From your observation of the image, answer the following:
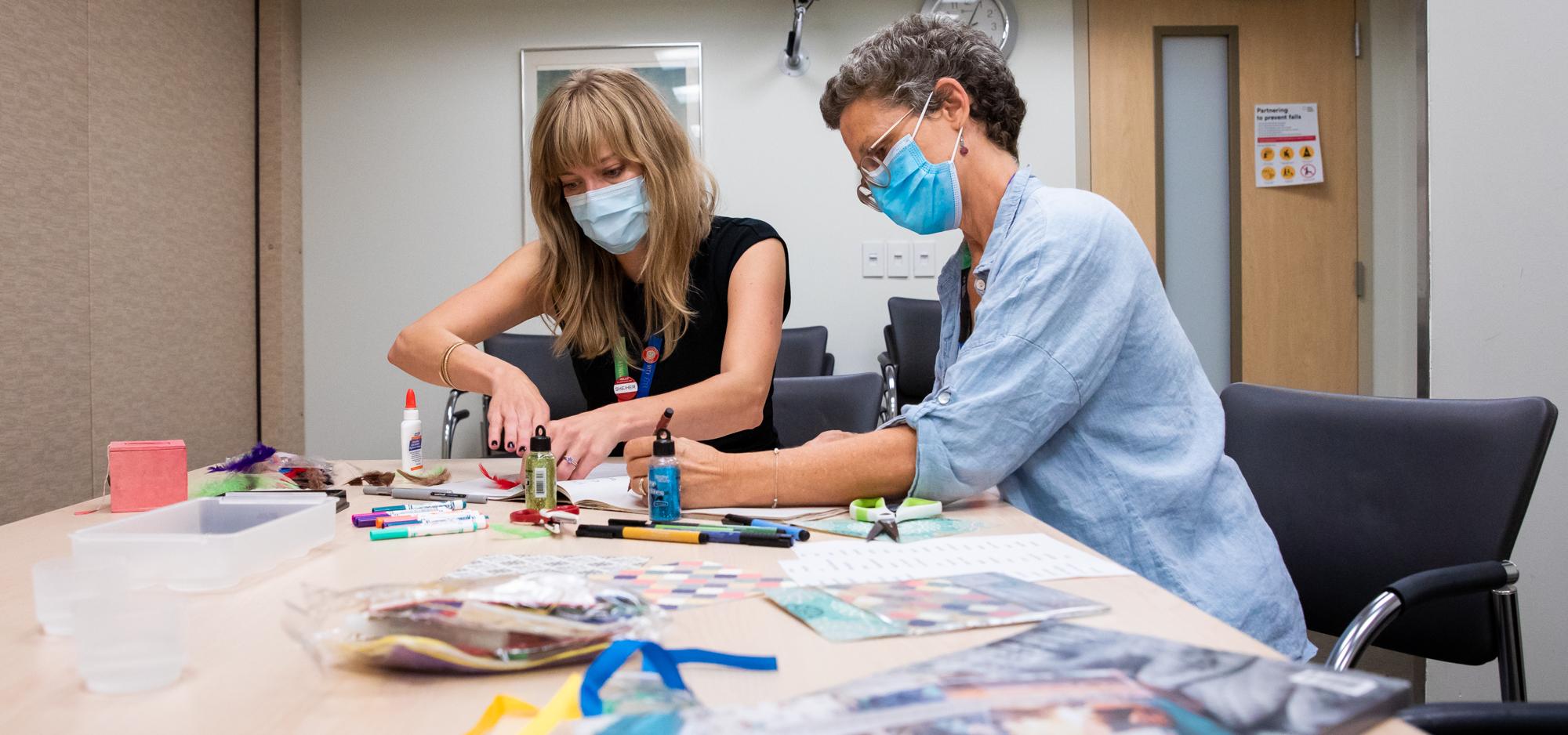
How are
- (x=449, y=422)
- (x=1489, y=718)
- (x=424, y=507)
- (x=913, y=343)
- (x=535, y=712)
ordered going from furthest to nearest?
(x=913, y=343) → (x=449, y=422) → (x=424, y=507) → (x=1489, y=718) → (x=535, y=712)

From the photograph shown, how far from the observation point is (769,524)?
1.09 m

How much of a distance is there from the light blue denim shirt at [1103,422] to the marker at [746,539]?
0.25 m

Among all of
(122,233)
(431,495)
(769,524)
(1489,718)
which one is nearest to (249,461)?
(431,495)

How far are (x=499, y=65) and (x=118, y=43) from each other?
127 cm

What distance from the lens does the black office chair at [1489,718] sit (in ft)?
2.18

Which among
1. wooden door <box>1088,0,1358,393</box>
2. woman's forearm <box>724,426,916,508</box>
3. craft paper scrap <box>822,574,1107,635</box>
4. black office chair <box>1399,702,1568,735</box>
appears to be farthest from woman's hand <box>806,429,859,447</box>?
wooden door <box>1088,0,1358,393</box>

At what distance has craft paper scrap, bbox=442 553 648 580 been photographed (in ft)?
2.92

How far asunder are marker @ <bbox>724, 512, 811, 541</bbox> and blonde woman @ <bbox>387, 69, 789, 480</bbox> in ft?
1.43

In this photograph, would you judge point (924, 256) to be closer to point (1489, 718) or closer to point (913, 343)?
point (913, 343)

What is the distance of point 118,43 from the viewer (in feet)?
9.60

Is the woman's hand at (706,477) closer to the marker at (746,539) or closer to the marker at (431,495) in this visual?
the marker at (746,539)

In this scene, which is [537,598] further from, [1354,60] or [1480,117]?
[1354,60]

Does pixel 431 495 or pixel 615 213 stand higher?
pixel 615 213

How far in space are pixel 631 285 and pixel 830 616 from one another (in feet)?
4.07
